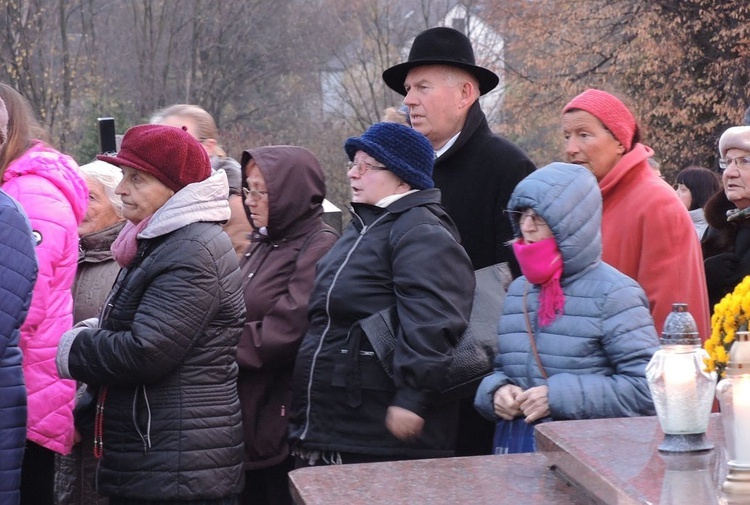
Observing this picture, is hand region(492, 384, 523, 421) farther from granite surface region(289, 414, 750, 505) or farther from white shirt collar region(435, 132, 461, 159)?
white shirt collar region(435, 132, 461, 159)

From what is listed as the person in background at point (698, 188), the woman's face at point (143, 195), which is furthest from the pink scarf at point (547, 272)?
the person in background at point (698, 188)

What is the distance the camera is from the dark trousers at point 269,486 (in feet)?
16.3

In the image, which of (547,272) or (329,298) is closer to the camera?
(547,272)

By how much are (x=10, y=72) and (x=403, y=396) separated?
1788cm

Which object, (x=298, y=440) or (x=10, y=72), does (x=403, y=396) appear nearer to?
(x=298, y=440)

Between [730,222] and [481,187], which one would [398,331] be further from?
[730,222]

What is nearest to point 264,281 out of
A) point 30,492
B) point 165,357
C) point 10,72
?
point 165,357

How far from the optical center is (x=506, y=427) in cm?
398

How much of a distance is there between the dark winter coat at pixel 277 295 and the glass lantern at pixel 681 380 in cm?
200

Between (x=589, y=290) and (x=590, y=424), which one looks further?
(x=589, y=290)

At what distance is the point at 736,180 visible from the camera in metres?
5.36

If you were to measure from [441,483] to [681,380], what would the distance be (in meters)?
0.74

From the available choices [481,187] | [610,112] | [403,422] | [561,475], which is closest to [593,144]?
[610,112]

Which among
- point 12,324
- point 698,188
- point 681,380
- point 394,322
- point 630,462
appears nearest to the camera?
point 681,380
